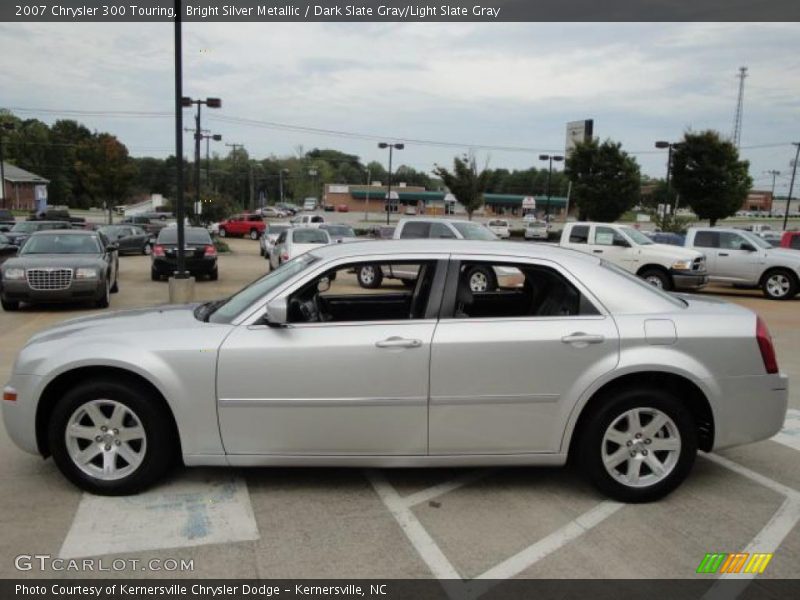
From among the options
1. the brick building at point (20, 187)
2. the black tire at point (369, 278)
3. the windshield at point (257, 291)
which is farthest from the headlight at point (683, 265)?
the brick building at point (20, 187)

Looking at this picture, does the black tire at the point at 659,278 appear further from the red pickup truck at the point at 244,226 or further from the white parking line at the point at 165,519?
the red pickup truck at the point at 244,226

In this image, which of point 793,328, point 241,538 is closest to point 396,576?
point 241,538

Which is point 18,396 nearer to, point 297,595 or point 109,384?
point 109,384

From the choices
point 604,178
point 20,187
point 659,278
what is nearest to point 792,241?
point 659,278

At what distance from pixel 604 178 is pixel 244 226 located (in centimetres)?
2520

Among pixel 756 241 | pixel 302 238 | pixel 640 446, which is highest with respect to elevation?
pixel 756 241

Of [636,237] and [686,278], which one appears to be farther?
[636,237]

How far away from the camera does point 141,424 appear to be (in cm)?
404

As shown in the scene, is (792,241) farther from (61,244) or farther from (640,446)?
(61,244)

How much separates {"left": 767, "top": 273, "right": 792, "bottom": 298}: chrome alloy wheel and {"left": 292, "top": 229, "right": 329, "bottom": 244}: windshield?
39.4ft

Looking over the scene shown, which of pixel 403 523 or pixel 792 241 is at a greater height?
pixel 792 241

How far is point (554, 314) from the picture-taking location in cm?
445

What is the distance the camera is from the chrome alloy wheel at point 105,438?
4.05 meters

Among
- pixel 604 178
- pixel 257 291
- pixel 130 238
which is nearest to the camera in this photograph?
pixel 257 291
